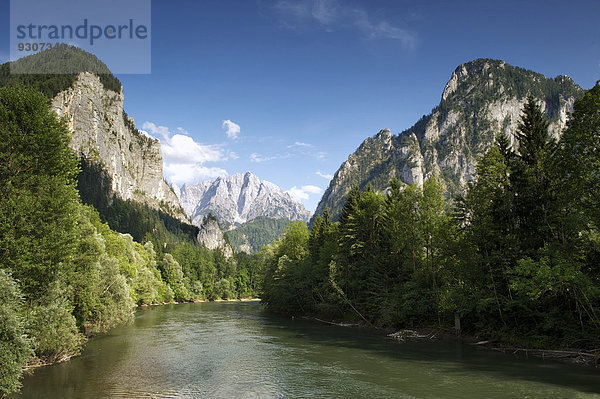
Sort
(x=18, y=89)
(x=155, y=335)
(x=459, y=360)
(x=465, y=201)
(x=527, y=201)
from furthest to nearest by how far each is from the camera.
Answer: (x=155, y=335)
(x=465, y=201)
(x=527, y=201)
(x=459, y=360)
(x=18, y=89)

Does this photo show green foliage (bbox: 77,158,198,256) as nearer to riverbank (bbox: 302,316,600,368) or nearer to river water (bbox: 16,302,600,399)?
river water (bbox: 16,302,600,399)

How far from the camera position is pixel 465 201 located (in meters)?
39.9

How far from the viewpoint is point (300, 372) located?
1123 inches

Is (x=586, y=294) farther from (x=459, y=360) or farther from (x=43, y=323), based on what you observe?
(x=43, y=323)

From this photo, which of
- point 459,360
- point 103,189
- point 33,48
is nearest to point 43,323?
point 33,48

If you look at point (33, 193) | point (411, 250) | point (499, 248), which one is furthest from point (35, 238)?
point (499, 248)

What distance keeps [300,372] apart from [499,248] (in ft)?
75.5

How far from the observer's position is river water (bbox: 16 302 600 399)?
2289 centimetres

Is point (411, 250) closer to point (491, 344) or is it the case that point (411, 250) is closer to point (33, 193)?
point (491, 344)

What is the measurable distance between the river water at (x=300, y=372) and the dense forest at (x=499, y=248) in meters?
4.62

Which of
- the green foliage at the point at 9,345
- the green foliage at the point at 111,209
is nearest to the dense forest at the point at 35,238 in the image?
the green foliage at the point at 9,345

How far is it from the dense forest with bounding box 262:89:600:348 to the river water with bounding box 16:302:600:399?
4624 millimetres

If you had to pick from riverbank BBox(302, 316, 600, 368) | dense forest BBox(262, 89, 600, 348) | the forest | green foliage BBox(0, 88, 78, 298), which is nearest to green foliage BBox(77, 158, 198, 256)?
the forest

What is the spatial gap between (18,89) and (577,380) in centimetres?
4297
